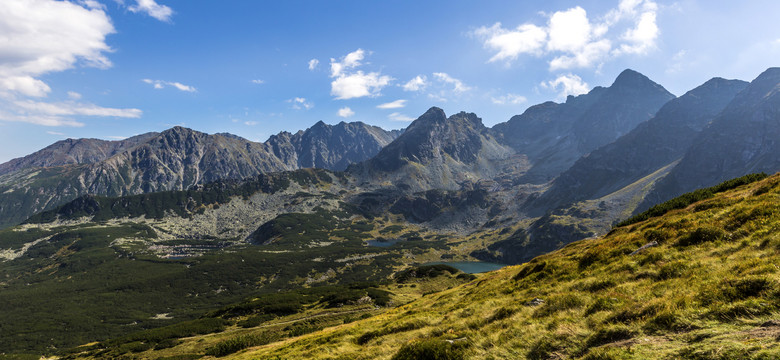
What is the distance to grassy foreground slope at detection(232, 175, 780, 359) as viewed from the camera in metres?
10.2

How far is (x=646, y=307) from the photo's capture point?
1335 centimetres

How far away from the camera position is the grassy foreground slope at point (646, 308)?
10.2 metres

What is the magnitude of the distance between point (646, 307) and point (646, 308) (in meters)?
0.06

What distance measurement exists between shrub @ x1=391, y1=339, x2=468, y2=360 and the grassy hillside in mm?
60

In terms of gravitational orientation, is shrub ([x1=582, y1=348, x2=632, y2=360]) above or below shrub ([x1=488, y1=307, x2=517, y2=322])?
above

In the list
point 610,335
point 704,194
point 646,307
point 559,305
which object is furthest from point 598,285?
point 704,194

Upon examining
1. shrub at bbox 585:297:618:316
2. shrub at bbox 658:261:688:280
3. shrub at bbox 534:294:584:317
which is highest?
shrub at bbox 658:261:688:280

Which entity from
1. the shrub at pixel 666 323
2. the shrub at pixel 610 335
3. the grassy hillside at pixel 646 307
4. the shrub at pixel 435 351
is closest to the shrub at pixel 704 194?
A: the grassy hillside at pixel 646 307

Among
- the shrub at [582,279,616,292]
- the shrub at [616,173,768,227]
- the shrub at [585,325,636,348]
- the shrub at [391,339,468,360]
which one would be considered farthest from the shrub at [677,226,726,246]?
the shrub at [391,339,468,360]

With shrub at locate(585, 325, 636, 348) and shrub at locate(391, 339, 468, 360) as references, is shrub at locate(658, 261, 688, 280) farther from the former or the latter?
shrub at locate(391, 339, 468, 360)

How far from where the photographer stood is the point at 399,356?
53.0 ft

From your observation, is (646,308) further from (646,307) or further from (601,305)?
(601,305)

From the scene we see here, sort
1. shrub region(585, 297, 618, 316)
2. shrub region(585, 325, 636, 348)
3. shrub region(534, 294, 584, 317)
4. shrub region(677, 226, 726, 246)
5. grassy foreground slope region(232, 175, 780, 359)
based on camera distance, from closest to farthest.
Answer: grassy foreground slope region(232, 175, 780, 359)
shrub region(585, 325, 636, 348)
shrub region(585, 297, 618, 316)
shrub region(534, 294, 584, 317)
shrub region(677, 226, 726, 246)

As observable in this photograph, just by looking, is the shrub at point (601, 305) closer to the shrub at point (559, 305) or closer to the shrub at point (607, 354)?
the shrub at point (559, 305)
